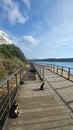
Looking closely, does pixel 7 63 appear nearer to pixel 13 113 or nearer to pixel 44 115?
pixel 13 113

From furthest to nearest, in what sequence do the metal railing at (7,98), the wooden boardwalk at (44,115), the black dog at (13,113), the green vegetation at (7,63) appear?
1. the green vegetation at (7,63)
2. the black dog at (13,113)
3. the metal railing at (7,98)
4. the wooden boardwalk at (44,115)

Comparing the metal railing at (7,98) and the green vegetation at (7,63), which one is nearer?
the metal railing at (7,98)

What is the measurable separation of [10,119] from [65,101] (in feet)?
7.72

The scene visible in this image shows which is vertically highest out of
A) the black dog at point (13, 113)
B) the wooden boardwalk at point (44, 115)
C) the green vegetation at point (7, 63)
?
the green vegetation at point (7, 63)

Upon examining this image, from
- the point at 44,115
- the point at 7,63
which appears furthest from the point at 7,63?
the point at 44,115

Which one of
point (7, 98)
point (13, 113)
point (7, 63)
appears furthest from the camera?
point (7, 63)

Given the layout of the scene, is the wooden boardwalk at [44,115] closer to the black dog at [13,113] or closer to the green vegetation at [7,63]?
the black dog at [13,113]

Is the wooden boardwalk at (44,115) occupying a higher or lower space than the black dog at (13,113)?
lower

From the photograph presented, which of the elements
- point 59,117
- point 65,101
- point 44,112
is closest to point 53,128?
point 59,117

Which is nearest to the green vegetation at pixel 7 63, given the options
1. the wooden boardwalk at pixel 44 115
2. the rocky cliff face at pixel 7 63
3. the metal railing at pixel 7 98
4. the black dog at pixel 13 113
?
the rocky cliff face at pixel 7 63

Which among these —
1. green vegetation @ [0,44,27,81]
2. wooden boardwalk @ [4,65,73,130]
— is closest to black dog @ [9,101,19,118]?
wooden boardwalk @ [4,65,73,130]

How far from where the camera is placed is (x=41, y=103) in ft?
19.4

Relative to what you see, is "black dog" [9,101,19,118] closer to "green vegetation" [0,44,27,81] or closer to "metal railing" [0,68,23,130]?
"metal railing" [0,68,23,130]

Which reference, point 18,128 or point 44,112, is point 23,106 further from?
point 18,128
